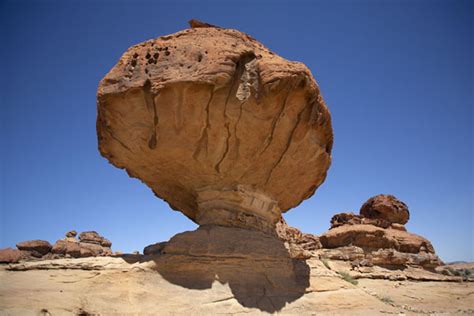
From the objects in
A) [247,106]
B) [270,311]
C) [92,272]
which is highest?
[247,106]

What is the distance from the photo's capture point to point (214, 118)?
272 inches

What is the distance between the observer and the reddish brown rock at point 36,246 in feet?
49.7

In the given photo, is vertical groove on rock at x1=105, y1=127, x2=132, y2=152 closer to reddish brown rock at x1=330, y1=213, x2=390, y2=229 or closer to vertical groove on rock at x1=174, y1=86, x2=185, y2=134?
vertical groove on rock at x1=174, y1=86, x2=185, y2=134

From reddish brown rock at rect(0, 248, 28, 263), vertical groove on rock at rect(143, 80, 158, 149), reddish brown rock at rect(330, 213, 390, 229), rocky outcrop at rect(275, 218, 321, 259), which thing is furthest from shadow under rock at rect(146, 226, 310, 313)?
reddish brown rock at rect(330, 213, 390, 229)

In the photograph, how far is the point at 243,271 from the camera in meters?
6.70

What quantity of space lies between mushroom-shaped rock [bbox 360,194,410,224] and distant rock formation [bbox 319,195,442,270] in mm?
1073

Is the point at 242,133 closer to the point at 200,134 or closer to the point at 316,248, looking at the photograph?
the point at 200,134

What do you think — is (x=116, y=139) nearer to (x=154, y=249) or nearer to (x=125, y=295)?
(x=154, y=249)

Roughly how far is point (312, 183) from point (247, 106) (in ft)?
10.7

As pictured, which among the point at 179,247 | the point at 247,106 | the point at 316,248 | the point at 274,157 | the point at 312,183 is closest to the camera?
the point at 179,247

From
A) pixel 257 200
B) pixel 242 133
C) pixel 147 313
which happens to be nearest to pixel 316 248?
pixel 257 200

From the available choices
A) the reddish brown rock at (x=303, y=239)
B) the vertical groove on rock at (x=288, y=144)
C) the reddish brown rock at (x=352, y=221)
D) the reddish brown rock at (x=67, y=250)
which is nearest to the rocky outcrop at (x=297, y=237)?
the reddish brown rock at (x=303, y=239)

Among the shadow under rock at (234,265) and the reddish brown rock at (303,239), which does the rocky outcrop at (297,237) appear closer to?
the reddish brown rock at (303,239)

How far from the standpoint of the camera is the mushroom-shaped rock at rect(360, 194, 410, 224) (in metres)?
20.3
